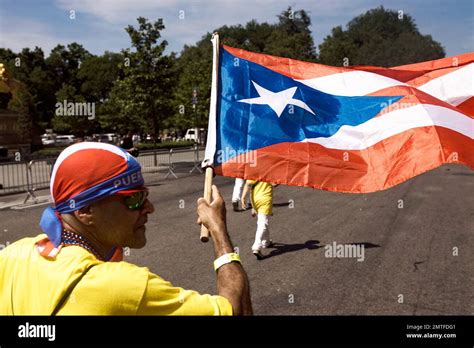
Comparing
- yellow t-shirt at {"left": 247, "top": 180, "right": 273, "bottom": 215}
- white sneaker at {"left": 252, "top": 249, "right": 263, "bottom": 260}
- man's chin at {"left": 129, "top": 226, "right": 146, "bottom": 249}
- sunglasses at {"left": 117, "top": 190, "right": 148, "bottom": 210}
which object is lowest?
white sneaker at {"left": 252, "top": 249, "right": 263, "bottom": 260}

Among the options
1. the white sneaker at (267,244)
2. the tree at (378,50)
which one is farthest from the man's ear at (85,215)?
the tree at (378,50)

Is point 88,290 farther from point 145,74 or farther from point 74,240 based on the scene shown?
point 145,74

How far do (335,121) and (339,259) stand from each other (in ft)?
14.2

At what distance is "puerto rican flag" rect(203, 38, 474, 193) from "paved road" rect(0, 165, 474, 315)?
2351 millimetres

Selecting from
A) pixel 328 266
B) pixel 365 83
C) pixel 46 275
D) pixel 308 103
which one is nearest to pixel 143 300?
pixel 46 275

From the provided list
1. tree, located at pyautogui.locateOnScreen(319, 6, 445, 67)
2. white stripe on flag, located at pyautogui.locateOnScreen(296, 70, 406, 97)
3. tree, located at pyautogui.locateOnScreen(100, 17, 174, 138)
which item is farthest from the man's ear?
tree, located at pyautogui.locateOnScreen(319, 6, 445, 67)

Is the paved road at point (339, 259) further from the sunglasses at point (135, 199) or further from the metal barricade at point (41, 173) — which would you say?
the metal barricade at point (41, 173)

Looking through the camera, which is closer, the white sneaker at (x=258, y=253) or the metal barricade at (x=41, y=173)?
the white sneaker at (x=258, y=253)

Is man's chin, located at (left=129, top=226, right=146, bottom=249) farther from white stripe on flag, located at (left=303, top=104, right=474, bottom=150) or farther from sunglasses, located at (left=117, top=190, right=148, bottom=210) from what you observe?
white stripe on flag, located at (left=303, top=104, right=474, bottom=150)

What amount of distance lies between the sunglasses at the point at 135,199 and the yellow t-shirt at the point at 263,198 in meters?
6.54

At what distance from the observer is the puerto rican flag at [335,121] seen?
3.75 metres

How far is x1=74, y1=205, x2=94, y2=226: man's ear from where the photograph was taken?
175 cm

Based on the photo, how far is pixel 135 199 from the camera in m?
1.85

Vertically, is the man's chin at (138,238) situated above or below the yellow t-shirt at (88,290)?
above
